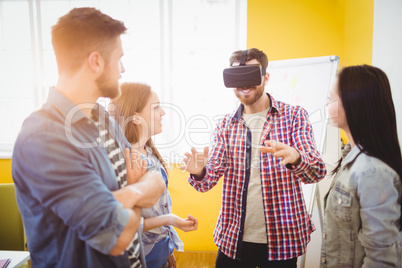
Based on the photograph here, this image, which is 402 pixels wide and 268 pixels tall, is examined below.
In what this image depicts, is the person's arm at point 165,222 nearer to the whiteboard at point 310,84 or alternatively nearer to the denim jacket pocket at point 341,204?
the denim jacket pocket at point 341,204

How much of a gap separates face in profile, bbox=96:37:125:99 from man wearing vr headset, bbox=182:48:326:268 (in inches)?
22.6

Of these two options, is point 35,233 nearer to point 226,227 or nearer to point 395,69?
point 226,227

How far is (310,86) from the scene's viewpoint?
2.01 meters

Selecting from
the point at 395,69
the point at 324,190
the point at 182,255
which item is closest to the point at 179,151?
the point at 182,255

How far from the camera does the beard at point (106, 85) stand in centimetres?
76

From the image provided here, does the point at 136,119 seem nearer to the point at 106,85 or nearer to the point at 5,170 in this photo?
the point at 106,85

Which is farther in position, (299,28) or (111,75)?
(299,28)

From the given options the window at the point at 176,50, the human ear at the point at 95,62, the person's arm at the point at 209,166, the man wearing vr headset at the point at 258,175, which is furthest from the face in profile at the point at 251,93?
the window at the point at 176,50

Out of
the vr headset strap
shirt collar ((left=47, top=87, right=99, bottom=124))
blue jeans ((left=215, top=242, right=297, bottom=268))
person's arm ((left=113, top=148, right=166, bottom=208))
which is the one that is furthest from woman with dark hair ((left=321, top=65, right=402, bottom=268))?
shirt collar ((left=47, top=87, right=99, bottom=124))

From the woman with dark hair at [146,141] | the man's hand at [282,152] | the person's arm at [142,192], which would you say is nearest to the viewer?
the person's arm at [142,192]

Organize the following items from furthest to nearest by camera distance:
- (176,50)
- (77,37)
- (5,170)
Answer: (5,170), (176,50), (77,37)

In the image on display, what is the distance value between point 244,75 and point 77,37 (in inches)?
30.7

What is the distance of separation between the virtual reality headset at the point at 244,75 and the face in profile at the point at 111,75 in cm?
62

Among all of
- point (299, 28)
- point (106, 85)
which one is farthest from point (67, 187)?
point (299, 28)
